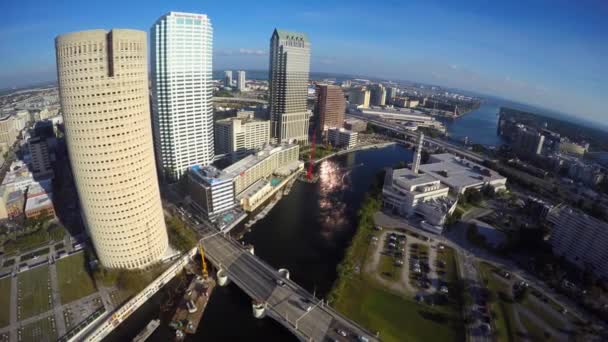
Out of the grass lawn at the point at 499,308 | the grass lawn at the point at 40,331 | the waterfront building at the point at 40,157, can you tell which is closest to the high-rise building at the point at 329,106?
the grass lawn at the point at 499,308

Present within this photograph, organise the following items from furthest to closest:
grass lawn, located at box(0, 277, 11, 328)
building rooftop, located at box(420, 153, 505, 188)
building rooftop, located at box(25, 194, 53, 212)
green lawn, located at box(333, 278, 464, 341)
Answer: building rooftop, located at box(420, 153, 505, 188)
building rooftop, located at box(25, 194, 53, 212)
green lawn, located at box(333, 278, 464, 341)
grass lawn, located at box(0, 277, 11, 328)

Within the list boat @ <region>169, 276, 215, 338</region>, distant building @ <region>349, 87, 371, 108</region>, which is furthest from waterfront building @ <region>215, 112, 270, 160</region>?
distant building @ <region>349, 87, 371, 108</region>

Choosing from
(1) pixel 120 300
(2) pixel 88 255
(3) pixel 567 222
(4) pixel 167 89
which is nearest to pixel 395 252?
(3) pixel 567 222

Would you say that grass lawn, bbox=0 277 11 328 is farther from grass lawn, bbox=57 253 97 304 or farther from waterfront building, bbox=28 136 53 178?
waterfront building, bbox=28 136 53 178

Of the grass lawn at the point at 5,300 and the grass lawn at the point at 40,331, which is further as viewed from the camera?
the grass lawn at the point at 5,300

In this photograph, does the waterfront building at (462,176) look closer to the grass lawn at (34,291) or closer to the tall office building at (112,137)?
the tall office building at (112,137)

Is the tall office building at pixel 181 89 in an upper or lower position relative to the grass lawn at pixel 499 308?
upper

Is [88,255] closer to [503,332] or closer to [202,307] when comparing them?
[202,307]

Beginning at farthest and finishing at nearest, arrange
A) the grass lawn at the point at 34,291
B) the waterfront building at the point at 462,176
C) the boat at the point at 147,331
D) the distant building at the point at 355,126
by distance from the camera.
Result: the distant building at the point at 355,126 < the waterfront building at the point at 462,176 < the grass lawn at the point at 34,291 < the boat at the point at 147,331
